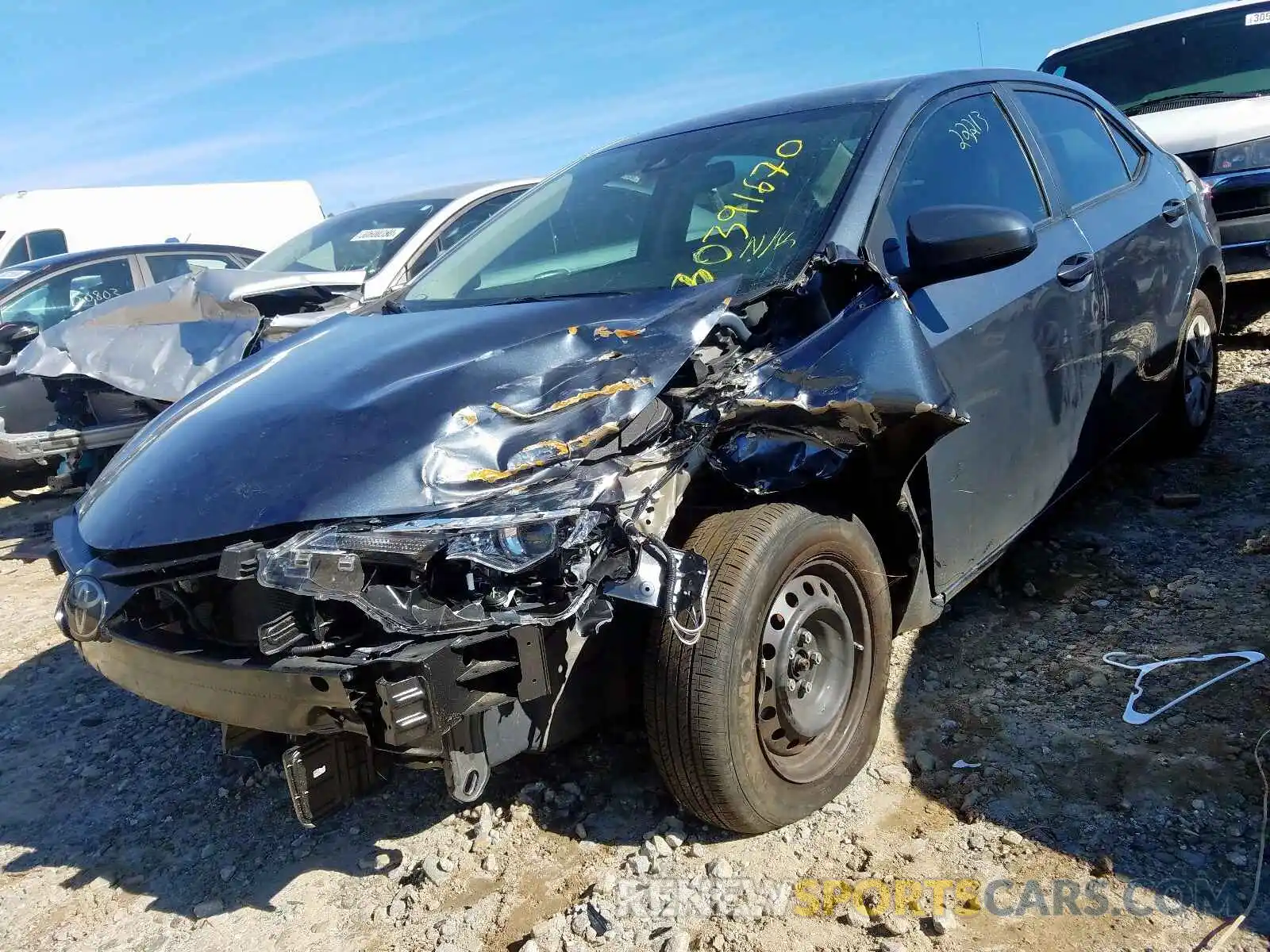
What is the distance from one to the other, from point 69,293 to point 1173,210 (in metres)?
7.15

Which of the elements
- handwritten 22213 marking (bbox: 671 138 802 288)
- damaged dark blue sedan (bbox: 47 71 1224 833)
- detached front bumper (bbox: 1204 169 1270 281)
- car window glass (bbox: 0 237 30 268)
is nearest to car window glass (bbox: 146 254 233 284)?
damaged dark blue sedan (bbox: 47 71 1224 833)

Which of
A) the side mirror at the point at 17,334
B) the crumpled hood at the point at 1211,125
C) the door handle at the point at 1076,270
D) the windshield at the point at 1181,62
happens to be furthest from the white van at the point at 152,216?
the door handle at the point at 1076,270

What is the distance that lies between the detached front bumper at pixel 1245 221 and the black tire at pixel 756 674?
14.9ft

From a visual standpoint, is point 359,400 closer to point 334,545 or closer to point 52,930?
point 334,545

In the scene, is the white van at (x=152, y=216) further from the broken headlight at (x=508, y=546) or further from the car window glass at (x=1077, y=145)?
the broken headlight at (x=508, y=546)

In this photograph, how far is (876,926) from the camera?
2195mm

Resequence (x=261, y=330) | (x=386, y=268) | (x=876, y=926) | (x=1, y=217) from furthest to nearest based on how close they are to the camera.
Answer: (x=1, y=217) < (x=386, y=268) < (x=261, y=330) < (x=876, y=926)

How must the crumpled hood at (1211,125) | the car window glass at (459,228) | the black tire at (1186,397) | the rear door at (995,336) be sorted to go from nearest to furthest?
1. the rear door at (995,336)
2. the black tire at (1186,397)
3. the car window glass at (459,228)
4. the crumpled hood at (1211,125)

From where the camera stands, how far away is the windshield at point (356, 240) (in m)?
6.04

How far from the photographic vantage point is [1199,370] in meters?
4.56

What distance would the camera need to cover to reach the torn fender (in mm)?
2326

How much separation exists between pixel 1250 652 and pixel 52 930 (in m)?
3.39

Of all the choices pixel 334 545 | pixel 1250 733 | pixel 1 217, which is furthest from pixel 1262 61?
pixel 1 217

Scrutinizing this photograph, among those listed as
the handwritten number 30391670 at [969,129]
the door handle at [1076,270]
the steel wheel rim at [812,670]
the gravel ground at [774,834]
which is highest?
the handwritten number 30391670 at [969,129]
